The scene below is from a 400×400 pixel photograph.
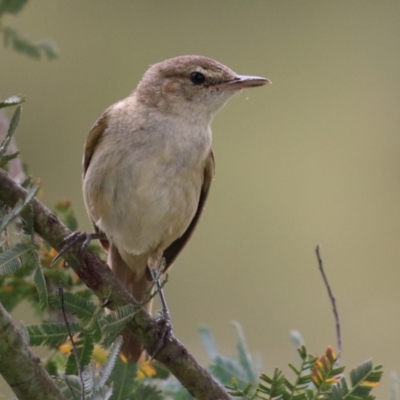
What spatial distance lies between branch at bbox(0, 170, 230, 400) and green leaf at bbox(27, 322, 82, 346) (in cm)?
32

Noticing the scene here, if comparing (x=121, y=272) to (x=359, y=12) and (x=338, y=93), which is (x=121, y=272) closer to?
(x=338, y=93)

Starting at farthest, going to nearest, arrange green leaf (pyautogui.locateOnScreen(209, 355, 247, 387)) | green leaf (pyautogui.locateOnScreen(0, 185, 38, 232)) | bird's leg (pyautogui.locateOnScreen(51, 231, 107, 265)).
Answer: green leaf (pyautogui.locateOnScreen(209, 355, 247, 387)) → bird's leg (pyautogui.locateOnScreen(51, 231, 107, 265)) → green leaf (pyautogui.locateOnScreen(0, 185, 38, 232))

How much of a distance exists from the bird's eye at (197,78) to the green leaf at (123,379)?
191 cm

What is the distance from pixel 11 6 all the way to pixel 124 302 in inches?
42.4

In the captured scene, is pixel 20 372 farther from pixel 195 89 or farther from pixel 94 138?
pixel 195 89

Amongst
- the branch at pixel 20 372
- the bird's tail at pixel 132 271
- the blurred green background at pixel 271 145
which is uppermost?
the blurred green background at pixel 271 145

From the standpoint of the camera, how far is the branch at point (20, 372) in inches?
70.7

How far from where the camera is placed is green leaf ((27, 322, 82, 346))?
2031 mm

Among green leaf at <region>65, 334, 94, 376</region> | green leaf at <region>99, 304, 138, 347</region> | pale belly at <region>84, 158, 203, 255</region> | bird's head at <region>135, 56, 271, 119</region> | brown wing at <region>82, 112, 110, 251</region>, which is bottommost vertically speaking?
green leaf at <region>65, 334, 94, 376</region>

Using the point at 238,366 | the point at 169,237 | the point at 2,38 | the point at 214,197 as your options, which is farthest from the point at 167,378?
the point at 214,197

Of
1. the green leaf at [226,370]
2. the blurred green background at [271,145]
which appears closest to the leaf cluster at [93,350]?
the green leaf at [226,370]

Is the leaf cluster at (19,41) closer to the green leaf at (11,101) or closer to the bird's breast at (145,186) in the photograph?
the bird's breast at (145,186)

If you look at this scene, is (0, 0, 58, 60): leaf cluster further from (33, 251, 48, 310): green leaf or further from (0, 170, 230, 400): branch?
(33, 251, 48, 310): green leaf

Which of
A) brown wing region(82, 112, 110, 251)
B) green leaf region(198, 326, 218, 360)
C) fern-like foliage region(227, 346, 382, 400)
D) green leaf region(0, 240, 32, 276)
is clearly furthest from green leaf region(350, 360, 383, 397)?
brown wing region(82, 112, 110, 251)
